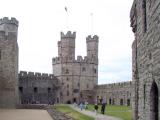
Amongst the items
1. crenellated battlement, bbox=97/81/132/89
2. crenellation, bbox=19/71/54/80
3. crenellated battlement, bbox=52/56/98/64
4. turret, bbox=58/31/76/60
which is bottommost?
crenellated battlement, bbox=97/81/132/89

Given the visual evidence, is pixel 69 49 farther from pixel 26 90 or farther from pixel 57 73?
pixel 26 90

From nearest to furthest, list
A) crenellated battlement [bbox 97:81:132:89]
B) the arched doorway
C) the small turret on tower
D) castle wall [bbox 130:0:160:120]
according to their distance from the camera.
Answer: castle wall [bbox 130:0:160:120]
the arched doorway
the small turret on tower
crenellated battlement [bbox 97:81:132:89]

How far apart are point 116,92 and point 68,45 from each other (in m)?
11.9

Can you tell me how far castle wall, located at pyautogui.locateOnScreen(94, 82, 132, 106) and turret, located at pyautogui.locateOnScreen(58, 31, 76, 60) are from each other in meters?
6.63

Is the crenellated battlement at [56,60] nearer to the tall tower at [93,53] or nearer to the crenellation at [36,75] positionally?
the crenellation at [36,75]

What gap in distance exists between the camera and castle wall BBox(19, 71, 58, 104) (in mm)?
59816

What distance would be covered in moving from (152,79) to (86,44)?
60158mm

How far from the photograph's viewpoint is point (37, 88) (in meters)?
61.5

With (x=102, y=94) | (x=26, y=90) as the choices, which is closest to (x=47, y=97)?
(x=26, y=90)

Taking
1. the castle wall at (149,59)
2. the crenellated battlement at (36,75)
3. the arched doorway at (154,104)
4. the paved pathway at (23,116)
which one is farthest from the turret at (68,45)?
the arched doorway at (154,104)

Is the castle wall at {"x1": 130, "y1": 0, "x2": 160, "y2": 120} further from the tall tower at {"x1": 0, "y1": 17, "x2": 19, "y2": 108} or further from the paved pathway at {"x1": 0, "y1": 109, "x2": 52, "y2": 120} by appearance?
the tall tower at {"x1": 0, "y1": 17, "x2": 19, "y2": 108}

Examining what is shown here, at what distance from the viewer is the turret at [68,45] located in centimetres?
6456

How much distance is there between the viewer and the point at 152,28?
845cm

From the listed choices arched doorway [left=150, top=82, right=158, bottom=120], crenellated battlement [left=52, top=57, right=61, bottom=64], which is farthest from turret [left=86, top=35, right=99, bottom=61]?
arched doorway [left=150, top=82, right=158, bottom=120]
